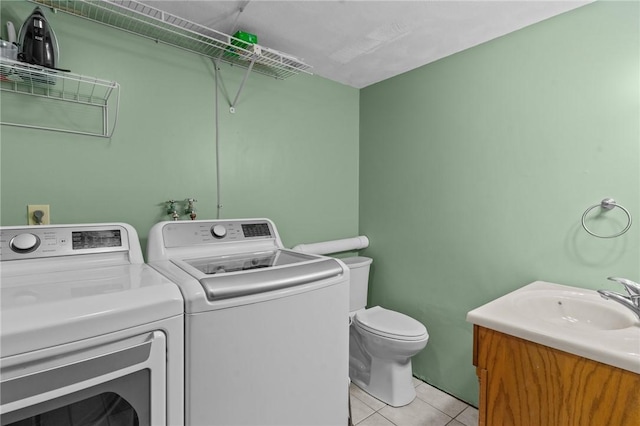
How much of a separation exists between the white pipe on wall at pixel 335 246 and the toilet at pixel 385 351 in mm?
198

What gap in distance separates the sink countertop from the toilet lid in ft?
2.20

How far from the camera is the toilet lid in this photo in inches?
75.0

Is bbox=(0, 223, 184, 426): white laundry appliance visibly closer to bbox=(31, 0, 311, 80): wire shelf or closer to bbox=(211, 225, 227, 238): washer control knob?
bbox=(211, 225, 227, 238): washer control knob

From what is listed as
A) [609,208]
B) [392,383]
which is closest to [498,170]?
[609,208]

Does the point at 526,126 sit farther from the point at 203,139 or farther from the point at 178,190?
the point at 178,190

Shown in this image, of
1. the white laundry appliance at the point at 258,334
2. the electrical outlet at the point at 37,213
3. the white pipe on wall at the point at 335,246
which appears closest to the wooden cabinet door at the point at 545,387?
the white laundry appliance at the point at 258,334

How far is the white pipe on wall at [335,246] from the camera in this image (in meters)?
2.25

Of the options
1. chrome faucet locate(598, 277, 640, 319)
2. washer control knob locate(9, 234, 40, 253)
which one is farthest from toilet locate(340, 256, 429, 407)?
washer control knob locate(9, 234, 40, 253)

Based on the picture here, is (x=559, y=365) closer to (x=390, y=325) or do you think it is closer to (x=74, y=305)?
(x=390, y=325)

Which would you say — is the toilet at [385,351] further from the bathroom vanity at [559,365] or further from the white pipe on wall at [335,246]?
the bathroom vanity at [559,365]

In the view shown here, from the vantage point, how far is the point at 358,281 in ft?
7.77

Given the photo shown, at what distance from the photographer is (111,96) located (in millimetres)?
1572

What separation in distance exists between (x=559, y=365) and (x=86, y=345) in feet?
4.68

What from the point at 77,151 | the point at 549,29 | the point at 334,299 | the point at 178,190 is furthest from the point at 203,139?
the point at 549,29
